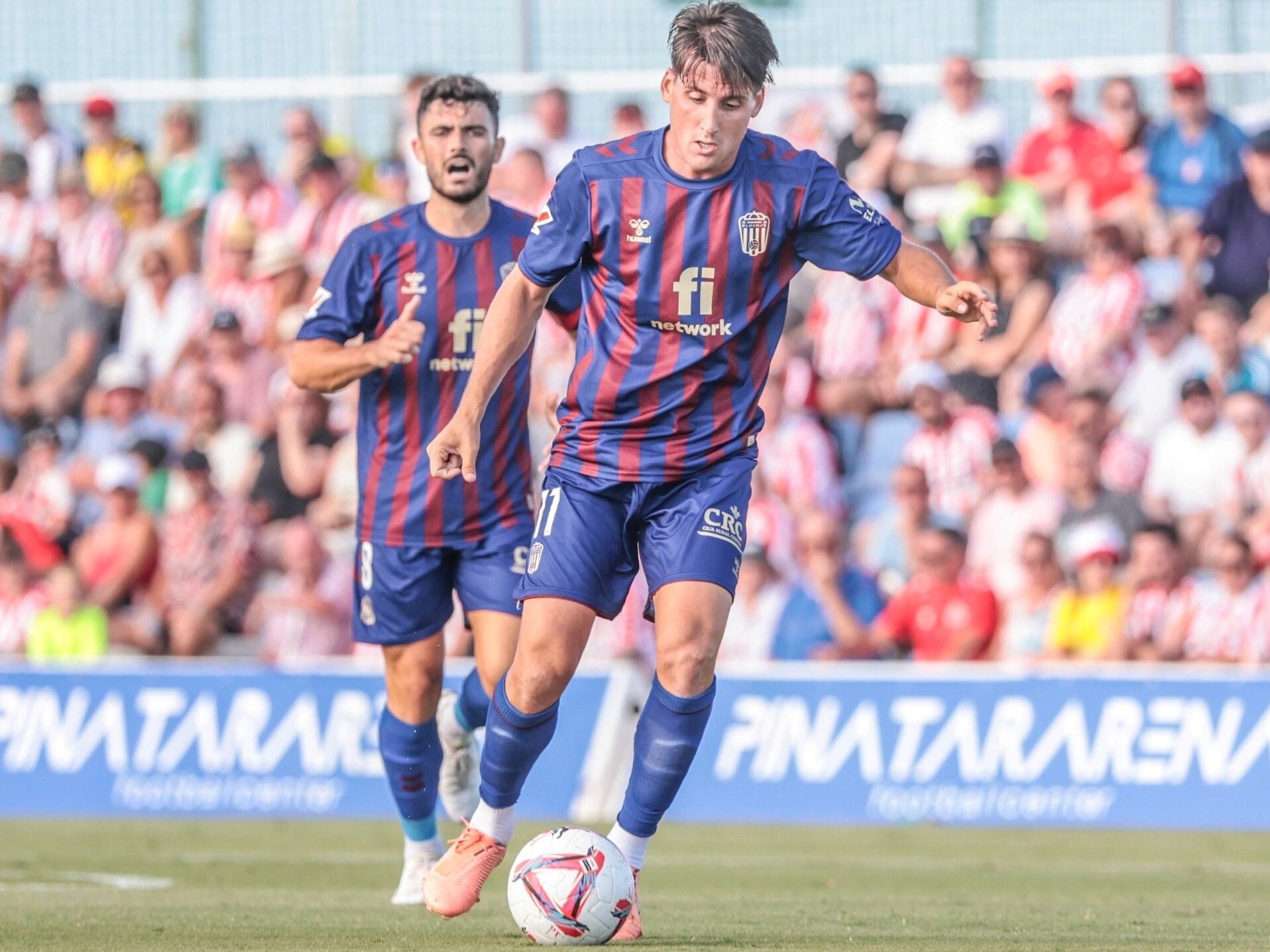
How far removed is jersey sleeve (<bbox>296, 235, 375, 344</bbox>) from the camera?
8.41 m

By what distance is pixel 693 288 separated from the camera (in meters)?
6.73

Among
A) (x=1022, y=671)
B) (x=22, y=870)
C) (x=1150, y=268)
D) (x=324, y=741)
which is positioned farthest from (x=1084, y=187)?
(x=22, y=870)

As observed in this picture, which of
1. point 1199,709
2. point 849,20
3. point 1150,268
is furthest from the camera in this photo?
point 849,20

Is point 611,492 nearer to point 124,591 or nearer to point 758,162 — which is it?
point 758,162

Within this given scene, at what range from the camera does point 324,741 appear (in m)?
14.1

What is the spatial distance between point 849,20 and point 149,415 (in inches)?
272

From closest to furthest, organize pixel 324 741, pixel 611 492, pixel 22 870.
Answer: pixel 611 492, pixel 22 870, pixel 324 741

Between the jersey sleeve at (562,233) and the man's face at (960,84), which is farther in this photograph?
the man's face at (960,84)

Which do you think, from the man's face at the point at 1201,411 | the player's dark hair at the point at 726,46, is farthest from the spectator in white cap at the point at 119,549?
the player's dark hair at the point at 726,46

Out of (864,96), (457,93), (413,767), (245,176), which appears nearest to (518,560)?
(413,767)

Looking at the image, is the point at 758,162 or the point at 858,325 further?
the point at 858,325

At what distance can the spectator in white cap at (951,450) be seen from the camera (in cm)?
1457

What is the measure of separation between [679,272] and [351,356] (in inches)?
70.9

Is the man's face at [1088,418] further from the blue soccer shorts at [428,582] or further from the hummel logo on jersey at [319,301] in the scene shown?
the hummel logo on jersey at [319,301]
